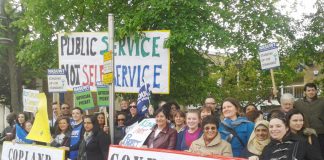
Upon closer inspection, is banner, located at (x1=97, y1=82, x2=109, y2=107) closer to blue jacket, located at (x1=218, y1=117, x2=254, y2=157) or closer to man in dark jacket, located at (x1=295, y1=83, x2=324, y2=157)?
blue jacket, located at (x1=218, y1=117, x2=254, y2=157)

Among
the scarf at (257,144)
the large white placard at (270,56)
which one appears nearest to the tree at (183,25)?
the large white placard at (270,56)

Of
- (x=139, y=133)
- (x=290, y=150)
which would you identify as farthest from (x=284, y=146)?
(x=139, y=133)

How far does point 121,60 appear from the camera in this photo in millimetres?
8664

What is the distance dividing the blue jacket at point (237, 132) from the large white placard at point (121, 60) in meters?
2.28

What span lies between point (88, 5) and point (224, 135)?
7.06 m

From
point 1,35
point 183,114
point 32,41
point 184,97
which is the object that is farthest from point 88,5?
point 1,35

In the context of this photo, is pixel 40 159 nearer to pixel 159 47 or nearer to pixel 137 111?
pixel 137 111

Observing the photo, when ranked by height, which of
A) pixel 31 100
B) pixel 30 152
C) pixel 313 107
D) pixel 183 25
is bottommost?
pixel 30 152

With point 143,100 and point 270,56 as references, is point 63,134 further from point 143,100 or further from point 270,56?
point 270,56

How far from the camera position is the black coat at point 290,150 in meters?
4.86

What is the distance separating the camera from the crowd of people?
5078 mm

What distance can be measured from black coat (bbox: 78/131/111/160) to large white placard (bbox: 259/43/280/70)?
3.42 metres

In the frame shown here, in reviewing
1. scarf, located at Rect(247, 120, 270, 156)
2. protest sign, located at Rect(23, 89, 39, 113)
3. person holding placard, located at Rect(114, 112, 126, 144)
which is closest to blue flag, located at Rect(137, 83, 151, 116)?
person holding placard, located at Rect(114, 112, 126, 144)

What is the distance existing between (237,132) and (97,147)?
2360mm
